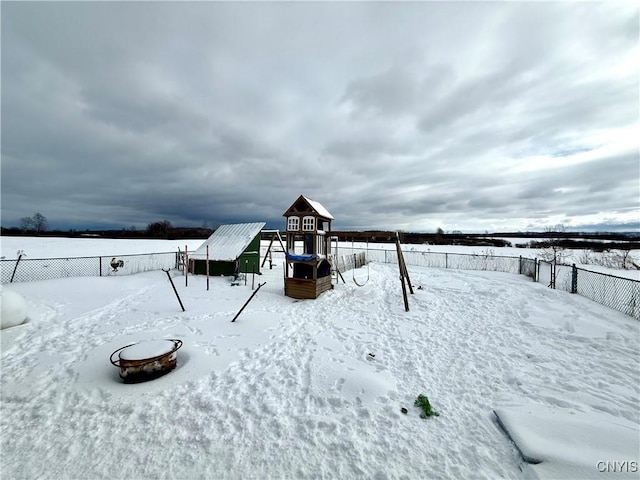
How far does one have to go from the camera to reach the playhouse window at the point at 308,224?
12.4 m

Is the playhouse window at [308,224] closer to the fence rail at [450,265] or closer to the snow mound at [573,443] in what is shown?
the fence rail at [450,265]

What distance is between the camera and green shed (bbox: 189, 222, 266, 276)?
56.8 feet

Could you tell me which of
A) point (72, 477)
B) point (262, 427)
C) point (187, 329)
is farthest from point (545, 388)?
point (187, 329)

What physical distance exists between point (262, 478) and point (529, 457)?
3.57 meters

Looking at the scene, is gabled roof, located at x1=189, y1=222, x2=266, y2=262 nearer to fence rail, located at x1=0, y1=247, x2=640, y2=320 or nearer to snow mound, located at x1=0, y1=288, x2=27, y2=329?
fence rail, located at x1=0, y1=247, x2=640, y2=320

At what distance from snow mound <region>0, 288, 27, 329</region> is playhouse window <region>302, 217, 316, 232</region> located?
10.4 meters

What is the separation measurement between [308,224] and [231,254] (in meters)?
7.69

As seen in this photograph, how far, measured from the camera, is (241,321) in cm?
869

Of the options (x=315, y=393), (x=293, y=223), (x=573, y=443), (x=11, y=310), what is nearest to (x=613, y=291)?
(x=573, y=443)

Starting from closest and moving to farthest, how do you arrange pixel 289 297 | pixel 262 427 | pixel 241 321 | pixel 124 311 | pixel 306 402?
pixel 262 427 < pixel 306 402 < pixel 241 321 < pixel 124 311 < pixel 289 297

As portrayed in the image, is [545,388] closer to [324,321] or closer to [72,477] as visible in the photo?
[324,321]

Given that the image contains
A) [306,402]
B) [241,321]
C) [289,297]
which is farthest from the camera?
[289,297]

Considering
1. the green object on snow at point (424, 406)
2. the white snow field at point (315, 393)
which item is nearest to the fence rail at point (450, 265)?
the white snow field at point (315, 393)

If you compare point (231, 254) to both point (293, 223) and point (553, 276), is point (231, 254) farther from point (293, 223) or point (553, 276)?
point (553, 276)
